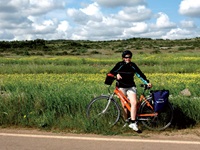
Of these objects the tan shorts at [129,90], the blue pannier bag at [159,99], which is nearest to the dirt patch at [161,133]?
the blue pannier bag at [159,99]

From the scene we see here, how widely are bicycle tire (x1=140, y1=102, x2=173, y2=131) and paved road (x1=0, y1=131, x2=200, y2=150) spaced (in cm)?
68

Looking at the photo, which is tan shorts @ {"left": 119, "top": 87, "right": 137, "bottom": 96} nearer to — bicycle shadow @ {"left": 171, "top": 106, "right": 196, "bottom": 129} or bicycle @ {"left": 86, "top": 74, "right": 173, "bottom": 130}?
bicycle @ {"left": 86, "top": 74, "right": 173, "bottom": 130}

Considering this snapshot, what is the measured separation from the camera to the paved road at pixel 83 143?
5441 mm

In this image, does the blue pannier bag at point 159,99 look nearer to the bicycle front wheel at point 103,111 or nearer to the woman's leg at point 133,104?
the woman's leg at point 133,104

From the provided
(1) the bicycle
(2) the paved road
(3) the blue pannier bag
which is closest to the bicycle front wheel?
(1) the bicycle

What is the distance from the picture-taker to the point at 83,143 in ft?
18.6

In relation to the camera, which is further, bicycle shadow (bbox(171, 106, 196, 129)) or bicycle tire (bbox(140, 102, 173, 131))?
bicycle shadow (bbox(171, 106, 196, 129))

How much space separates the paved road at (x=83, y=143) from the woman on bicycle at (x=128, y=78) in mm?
590

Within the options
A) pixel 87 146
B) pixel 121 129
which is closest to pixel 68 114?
pixel 121 129

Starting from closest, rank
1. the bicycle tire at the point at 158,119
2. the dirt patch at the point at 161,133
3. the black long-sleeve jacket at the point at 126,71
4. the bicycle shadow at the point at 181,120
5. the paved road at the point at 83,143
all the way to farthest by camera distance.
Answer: the paved road at the point at 83,143, the dirt patch at the point at 161,133, the black long-sleeve jacket at the point at 126,71, the bicycle tire at the point at 158,119, the bicycle shadow at the point at 181,120

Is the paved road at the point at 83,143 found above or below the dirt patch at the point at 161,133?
above

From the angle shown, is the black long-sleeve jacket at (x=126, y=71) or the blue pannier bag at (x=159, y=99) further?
the black long-sleeve jacket at (x=126, y=71)

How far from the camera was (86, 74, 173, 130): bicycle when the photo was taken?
6633mm

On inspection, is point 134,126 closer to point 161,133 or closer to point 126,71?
point 161,133
